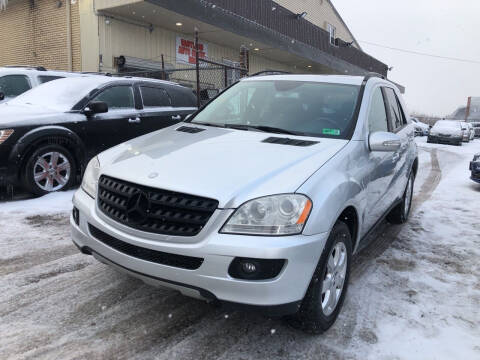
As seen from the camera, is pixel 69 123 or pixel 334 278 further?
pixel 69 123

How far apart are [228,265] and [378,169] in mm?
1872

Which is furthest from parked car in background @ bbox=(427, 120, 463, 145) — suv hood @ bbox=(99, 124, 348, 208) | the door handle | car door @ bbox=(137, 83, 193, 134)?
suv hood @ bbox=(99, 124, 348, 208)

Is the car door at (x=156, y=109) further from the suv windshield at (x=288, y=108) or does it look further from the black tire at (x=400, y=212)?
the black tire at (x=400, y=212)

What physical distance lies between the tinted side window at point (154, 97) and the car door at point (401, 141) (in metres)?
3.95

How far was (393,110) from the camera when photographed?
15.1 feet

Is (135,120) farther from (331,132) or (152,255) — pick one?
(152,255)

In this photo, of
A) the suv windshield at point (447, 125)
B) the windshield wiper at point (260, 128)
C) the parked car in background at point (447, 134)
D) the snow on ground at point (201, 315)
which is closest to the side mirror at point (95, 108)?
the snow on ground at point (201, 315)

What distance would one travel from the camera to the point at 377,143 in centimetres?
321

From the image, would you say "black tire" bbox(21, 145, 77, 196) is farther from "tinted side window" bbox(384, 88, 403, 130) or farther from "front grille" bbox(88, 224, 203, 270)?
"tinted side window" bbox(384, 88, 403, 130)

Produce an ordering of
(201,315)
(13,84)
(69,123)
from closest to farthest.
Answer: (201,315)
(69,123)
(13,84)

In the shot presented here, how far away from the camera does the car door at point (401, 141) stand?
14.0 feet

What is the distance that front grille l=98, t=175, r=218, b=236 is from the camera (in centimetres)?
232

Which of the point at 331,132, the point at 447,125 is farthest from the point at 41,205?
the point at 447,125

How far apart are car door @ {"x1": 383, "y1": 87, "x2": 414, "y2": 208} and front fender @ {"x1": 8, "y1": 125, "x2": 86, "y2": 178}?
4.15 meters
